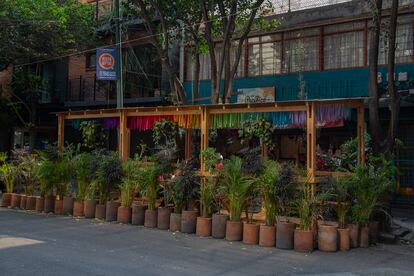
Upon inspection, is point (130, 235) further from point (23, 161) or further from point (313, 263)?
point (23, 161)

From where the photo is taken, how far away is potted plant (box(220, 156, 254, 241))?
1009cm

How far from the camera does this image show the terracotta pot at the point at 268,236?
9672 mm

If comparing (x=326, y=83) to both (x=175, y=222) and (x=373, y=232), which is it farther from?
(x=175, y=222)

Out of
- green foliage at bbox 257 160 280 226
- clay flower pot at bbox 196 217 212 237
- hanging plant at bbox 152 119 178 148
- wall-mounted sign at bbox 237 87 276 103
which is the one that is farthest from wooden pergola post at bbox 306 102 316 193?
wall-mounted sign at bbox 237 87 276 103

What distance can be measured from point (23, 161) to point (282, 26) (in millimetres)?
9198

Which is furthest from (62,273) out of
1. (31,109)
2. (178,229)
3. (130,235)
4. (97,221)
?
(31,109)

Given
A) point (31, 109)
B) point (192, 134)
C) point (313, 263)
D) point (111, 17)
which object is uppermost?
point (111, 17)

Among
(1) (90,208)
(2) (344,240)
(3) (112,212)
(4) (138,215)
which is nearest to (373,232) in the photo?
(2) (344,240)

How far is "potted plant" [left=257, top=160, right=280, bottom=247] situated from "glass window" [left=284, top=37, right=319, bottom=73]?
25.7ft

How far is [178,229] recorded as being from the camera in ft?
36.6

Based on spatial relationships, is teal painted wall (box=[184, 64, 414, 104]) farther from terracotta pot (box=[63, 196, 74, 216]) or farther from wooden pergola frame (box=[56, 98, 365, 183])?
terracotta pot (box=[63, 196, 74, 216])

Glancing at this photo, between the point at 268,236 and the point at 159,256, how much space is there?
7.04ft

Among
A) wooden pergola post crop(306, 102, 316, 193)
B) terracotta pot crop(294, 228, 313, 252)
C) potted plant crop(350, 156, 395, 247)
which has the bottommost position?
terracotta pot crop(294, 228, 313, 252)

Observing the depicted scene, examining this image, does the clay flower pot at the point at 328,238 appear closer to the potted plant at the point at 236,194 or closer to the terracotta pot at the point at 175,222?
the potted plant at the point at 236,194
